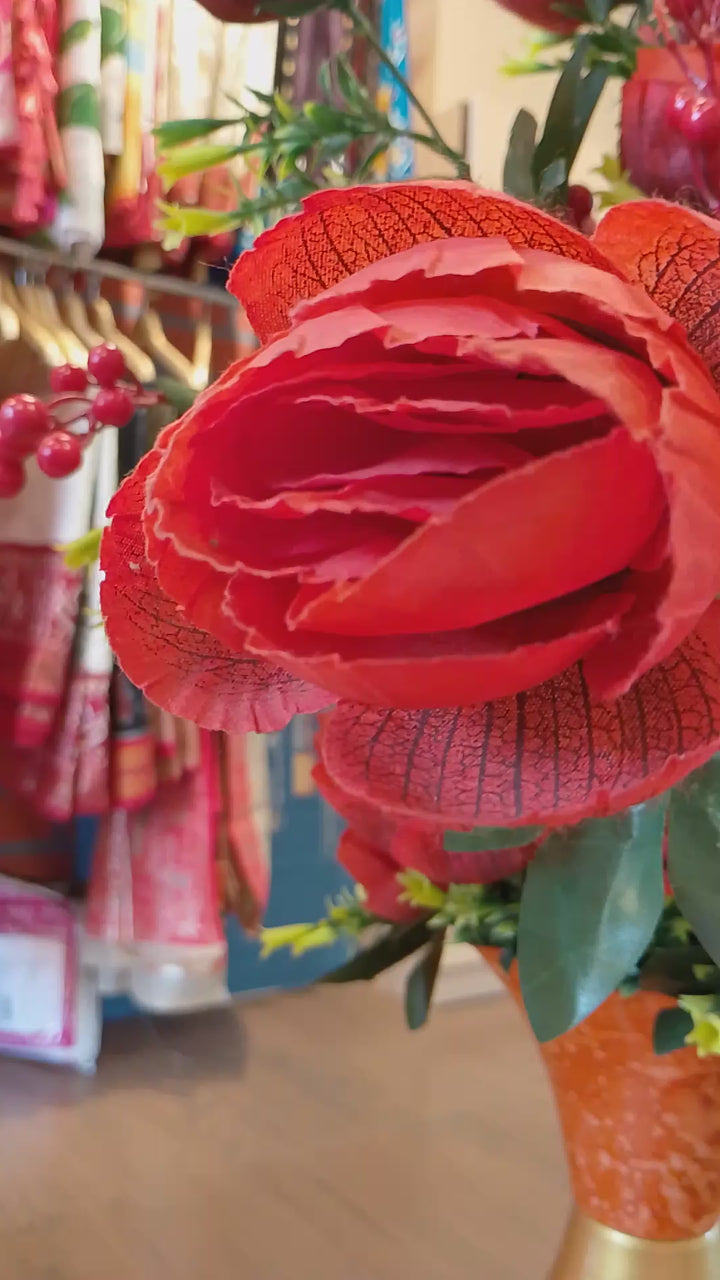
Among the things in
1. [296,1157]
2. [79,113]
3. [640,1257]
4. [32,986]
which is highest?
[79,113]

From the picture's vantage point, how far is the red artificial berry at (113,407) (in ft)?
0.76

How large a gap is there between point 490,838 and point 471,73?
74cm

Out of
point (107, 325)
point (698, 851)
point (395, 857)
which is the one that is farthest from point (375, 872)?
point (107, 325)

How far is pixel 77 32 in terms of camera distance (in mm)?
724

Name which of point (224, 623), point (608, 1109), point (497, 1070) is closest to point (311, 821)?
point (497, 1070)

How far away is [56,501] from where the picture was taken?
2.41 ft

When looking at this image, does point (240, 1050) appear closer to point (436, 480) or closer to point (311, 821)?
point (311, 821)

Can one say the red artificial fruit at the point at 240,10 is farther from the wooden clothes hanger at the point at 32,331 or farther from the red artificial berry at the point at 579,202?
the wooden clothes hanger at the point at 32,331

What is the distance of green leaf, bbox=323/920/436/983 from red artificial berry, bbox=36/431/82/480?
0.17 metres

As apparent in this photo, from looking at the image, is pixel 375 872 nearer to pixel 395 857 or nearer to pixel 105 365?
pixel 395 857

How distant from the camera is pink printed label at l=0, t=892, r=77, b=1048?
70cm

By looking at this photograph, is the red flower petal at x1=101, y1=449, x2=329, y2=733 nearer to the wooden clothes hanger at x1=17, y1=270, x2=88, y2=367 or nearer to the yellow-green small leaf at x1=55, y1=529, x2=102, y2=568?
the yellow-green small leaf at x1=55, y1=529, x2=102, y2=568

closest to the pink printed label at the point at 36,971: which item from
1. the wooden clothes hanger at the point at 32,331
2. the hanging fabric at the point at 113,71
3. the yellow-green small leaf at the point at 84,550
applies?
the wooden clothes hanger at the point at 32,331

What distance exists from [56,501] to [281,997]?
452 mm
